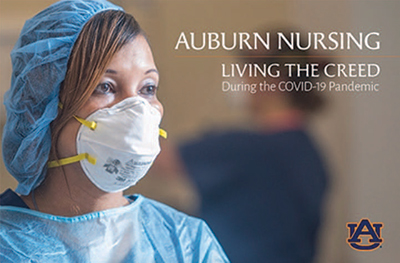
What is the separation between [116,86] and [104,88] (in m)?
0.03

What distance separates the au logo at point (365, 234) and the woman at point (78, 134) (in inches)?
16.1

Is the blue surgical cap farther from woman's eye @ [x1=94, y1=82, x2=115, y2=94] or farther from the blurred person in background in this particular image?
the blurred person in background

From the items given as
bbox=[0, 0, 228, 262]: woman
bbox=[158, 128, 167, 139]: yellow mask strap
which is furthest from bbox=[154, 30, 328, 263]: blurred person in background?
bbox=[0, 0, 228, 262]: woman

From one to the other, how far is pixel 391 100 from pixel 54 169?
0.86 meters

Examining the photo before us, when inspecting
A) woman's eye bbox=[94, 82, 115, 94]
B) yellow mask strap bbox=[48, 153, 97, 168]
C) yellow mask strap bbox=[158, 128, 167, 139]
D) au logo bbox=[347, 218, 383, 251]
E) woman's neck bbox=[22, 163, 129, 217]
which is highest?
woman's eye bbox=[94, 82, 115, 94]

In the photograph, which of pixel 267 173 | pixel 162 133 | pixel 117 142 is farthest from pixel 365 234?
pixel 117 142

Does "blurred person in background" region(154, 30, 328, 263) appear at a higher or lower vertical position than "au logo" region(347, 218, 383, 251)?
higher

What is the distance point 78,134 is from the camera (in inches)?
48.7

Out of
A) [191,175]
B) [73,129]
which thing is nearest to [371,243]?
[191,175]

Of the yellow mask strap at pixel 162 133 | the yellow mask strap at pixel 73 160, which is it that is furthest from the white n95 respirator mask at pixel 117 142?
the yellow mask strap at pixel 162 133

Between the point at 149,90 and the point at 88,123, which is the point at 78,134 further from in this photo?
the point at 149,90

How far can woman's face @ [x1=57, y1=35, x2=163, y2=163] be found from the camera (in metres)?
1.24

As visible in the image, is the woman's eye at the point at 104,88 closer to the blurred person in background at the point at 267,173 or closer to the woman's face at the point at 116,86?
the woman's face at the point at 116,86

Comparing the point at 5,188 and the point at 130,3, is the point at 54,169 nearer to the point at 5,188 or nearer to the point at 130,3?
the point at 5,188
